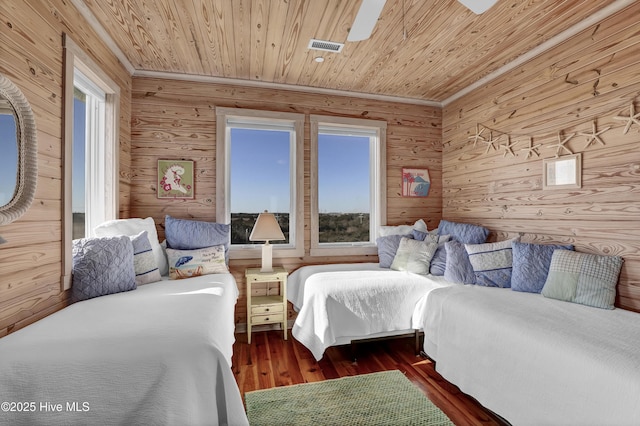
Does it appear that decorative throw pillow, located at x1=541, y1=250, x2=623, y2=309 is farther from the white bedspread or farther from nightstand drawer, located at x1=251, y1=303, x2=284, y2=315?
nightstand drawer, located at x1=251, y1=303, x2=284, y2=315

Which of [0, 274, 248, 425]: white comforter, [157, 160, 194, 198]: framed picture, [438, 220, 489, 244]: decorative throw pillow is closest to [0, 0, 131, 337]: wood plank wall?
[0, 274, 248, 425]: white comforter

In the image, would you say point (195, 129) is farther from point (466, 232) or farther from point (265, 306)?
point (466, 232)

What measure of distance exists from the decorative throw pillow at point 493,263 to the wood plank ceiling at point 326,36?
168 centimetres

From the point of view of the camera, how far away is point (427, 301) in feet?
8.24

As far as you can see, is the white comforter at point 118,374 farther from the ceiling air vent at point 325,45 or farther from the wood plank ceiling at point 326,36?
the ceiling air vent at point 325,45

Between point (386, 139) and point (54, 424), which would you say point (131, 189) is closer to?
point (54, 424)

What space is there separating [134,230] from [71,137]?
0.84 m

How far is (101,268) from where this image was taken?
6.45 ft

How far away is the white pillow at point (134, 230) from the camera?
236cm

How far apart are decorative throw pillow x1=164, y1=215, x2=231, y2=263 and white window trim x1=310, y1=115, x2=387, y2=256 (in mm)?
1001

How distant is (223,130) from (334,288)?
1.96 metres

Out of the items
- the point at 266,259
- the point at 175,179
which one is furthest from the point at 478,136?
the point at 175,179

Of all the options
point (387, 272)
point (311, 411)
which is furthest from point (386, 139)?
point (311, 411)

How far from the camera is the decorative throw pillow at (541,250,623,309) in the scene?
2.00 metres
